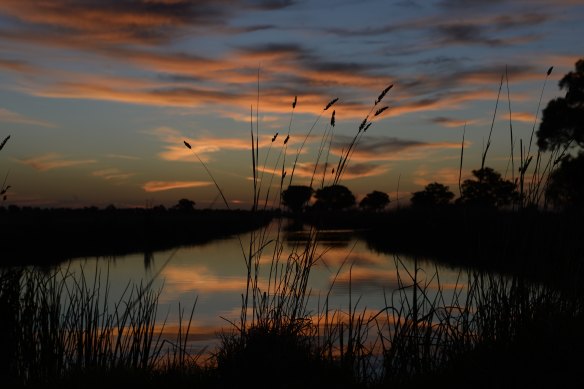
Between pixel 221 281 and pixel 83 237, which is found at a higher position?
pixel 83 237

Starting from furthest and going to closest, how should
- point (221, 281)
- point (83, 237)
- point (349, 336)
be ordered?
point (83, 237) → point (221, 281) → point (349, 336)

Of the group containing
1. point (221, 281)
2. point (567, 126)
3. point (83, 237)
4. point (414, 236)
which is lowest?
point (221, 281)

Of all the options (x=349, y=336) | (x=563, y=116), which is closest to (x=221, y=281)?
(x=349, y=336)

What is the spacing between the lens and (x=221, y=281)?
57.7 ft

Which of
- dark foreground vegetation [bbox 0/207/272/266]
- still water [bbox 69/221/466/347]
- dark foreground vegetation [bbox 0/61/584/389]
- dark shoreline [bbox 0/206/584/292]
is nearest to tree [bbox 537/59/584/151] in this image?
dark shoreline [bbox 0/206/584/292]

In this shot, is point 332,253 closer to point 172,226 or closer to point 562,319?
point 172,226

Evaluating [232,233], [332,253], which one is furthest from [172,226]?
[332,253]

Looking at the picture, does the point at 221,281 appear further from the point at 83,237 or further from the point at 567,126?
the point at 567,126

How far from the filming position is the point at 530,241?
6.14m

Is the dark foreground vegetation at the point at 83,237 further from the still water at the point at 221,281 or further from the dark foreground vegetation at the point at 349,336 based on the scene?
the dark foreground vegetation at the point at 349,336

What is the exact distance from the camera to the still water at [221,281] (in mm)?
12172

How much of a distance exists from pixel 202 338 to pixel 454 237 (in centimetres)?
1408

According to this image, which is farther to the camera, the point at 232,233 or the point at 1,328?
the point at 232,233

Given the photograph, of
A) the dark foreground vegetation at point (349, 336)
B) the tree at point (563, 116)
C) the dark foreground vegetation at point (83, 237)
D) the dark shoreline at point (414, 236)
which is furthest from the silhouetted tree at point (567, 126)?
the dark foreground vegetation at point (349, 336)
